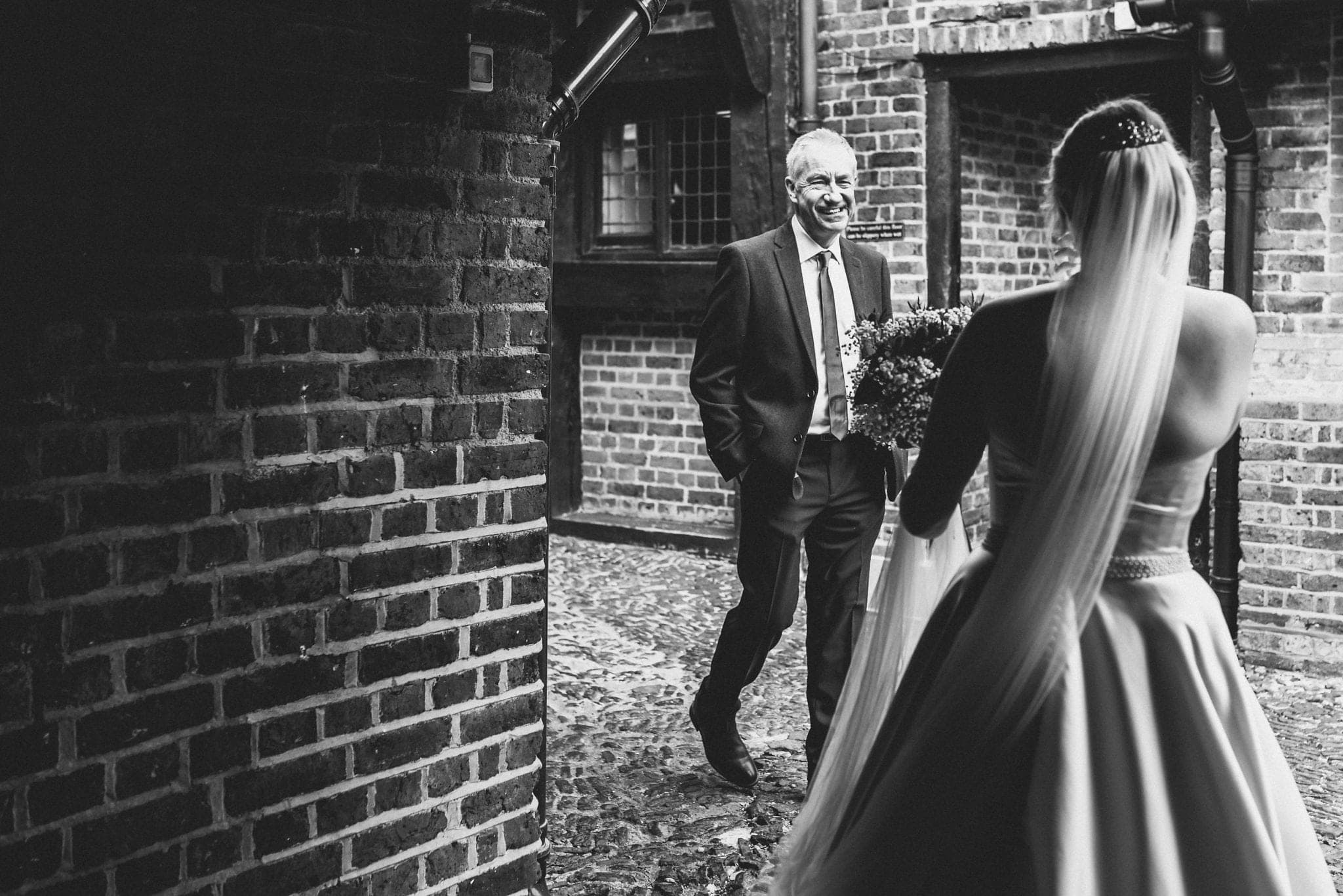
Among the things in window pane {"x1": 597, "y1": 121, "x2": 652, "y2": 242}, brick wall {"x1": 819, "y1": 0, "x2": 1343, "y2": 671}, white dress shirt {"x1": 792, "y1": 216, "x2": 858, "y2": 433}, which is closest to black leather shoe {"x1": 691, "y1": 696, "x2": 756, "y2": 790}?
white dress shirt {"x1": 792, "y1": 216, "x2": 858, "y2": 433}

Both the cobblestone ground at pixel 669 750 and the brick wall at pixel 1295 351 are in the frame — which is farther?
the brick wall at pixel 1295 351

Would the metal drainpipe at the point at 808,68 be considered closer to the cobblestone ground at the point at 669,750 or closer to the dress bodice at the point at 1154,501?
the cobblestone ground at the point at 669,750

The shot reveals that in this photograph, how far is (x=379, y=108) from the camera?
3184 millimetres

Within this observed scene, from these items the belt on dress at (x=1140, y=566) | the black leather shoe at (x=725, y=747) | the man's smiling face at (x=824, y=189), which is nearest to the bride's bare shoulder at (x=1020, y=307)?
the belt on dress at (x=1140, y=566)

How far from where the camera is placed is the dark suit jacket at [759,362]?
4.81 meters

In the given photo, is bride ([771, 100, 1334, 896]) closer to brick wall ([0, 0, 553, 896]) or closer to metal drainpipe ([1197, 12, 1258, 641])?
brick wall ([0, 0, 553, 896])

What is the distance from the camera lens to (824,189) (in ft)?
16.0

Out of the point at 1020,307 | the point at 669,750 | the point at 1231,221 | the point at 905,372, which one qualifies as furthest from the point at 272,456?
the point at 1231,221

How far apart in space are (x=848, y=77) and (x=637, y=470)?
3208mm

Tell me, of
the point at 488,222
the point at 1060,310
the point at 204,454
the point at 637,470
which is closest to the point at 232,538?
the point at 204,454

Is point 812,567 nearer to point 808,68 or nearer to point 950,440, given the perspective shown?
point 950,440

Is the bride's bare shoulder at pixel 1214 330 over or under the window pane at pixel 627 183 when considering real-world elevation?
under

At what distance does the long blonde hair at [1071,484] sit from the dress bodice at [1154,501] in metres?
0.05

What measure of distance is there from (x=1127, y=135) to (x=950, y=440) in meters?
0.65
